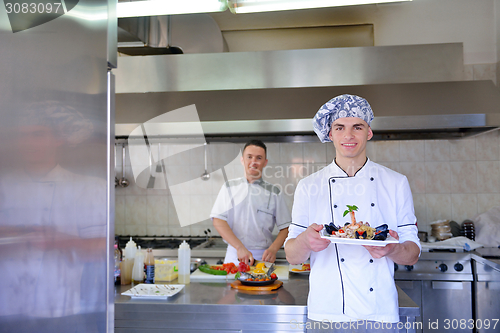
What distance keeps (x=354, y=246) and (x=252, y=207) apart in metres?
1.50

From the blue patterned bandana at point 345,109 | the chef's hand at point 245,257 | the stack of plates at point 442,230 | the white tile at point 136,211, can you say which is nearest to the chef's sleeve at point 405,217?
the blue patterned bandana at point 345,109

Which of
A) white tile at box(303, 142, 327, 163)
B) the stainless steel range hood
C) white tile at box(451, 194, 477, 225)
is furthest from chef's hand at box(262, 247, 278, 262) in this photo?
white tile at box(451, 194, 477, 225)

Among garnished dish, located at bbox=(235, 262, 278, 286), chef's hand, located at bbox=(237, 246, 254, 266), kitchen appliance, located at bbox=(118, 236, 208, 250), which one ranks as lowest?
kitchen appliance, located at bbox=(118, 236, 208, 250)

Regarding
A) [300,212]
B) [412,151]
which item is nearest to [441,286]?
[412,151]

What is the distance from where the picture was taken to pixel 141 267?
212cm

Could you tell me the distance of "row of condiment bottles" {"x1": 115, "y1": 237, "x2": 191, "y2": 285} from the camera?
2.09 meters

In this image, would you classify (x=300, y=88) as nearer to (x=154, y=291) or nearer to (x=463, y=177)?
(x=154, y=291)

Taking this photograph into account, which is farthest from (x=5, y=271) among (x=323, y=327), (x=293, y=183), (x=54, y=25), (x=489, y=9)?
(x=489, y=9)

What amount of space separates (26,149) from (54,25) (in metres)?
0.18

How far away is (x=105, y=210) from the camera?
2.20 feet

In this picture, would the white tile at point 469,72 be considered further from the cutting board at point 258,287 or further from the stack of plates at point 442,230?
the cutting board at point 258,287

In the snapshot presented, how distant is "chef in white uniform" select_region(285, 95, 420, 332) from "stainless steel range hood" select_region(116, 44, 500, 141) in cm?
96

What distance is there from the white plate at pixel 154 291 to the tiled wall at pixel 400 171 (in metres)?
1.84

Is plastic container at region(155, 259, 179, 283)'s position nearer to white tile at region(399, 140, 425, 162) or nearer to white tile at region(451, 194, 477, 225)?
white tile at region(399, 140, 425, 162)
